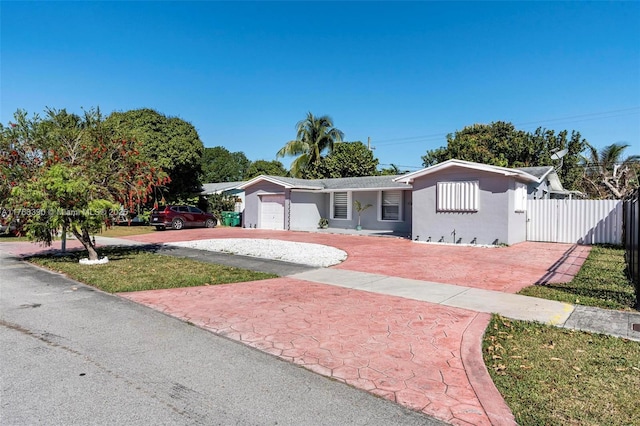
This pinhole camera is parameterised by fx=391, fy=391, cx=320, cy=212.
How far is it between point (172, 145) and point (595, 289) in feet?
89.3

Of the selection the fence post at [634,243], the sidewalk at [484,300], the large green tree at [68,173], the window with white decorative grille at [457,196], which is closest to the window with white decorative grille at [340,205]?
the window with white decorative grille at [457,196]

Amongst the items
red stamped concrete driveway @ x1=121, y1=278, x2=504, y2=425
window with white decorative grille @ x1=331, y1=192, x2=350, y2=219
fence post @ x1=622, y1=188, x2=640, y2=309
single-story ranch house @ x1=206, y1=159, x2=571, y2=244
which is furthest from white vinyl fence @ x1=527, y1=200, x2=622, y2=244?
red stamped concrete driveway @ x1=121, y1=278, x2=504, y2=425

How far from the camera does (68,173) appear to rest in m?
10.1

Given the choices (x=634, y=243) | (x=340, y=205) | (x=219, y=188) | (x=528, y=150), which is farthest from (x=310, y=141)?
(x=634, y=243)

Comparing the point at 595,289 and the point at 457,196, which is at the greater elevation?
the point at 457,196

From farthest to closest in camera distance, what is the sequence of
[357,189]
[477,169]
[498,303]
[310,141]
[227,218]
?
[310,141], [227,218], [357,189], [477,169], [498,303]

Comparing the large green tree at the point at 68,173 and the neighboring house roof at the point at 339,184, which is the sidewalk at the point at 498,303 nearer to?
the large green tree at the point at 68,173

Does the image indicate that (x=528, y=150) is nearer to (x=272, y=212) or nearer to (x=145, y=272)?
(x=272, y=212)

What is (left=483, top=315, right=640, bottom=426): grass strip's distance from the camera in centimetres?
325

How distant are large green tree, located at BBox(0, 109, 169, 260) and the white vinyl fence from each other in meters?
15.1

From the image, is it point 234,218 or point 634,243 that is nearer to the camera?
point 634,243

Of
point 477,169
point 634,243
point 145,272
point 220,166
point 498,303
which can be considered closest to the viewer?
point 498,303

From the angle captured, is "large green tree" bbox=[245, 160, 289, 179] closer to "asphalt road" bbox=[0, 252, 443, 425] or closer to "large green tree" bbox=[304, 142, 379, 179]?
"large green tree" bbox=[304, 142, 379, 179]

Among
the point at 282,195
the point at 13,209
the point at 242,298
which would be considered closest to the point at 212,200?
the point at 282,195
